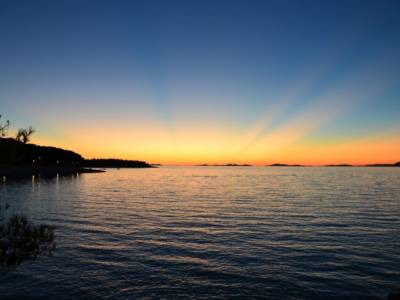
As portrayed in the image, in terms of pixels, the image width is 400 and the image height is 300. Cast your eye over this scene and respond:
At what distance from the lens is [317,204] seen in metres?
58.1

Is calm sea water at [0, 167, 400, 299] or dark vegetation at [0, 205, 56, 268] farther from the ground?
dark vegetation at [0, 205, 56, 268]

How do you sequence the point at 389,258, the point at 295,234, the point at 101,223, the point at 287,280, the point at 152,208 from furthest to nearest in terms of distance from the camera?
the point at 152,208, the point at 101,223, the point at 295,234, the point at 389,258, the point at 287,280

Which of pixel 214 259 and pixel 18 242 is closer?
pixel 18 242

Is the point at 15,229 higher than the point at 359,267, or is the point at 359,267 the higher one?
the point at 15,229

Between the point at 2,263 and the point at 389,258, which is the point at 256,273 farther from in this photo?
the point at 2,263

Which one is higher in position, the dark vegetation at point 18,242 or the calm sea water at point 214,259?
the dark vegetation at point 18,242

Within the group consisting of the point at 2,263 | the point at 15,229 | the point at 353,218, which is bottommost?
the point at 353,218

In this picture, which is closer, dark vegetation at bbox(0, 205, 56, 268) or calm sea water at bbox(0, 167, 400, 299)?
dark vegetation at bbox(0, 205, 56, 268)

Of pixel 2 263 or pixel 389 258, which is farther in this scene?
pixel 389 258

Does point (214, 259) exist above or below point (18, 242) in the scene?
below

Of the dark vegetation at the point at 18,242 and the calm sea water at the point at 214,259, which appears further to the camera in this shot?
the calm sea water at the point at 214,259

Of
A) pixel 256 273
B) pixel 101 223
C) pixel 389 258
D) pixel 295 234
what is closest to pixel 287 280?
pixel 256 273

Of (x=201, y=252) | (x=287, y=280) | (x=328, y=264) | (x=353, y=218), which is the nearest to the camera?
(x=287, y=280)

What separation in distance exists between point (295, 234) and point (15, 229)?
88.6 ft
